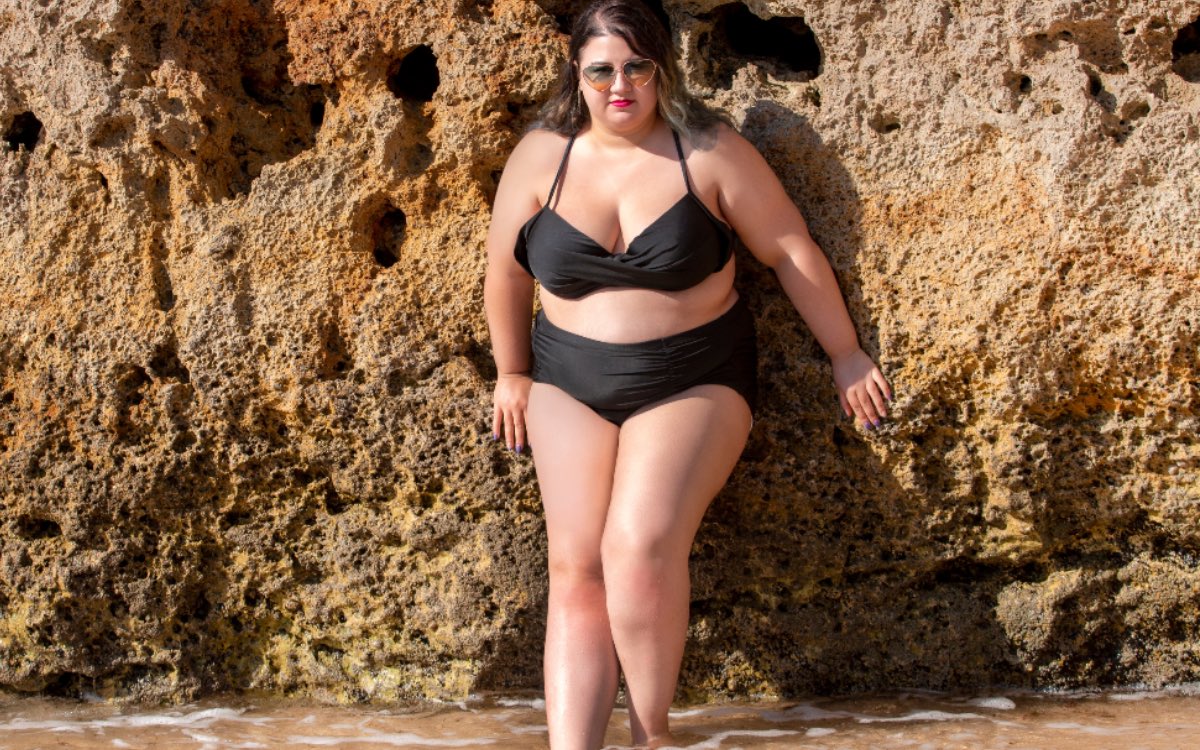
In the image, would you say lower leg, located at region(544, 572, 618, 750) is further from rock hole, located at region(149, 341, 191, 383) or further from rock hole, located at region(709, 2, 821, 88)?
rock hole, located at region(709, 2, 821, 88)

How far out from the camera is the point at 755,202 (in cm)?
308

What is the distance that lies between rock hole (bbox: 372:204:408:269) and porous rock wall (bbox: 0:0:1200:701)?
0.01 m

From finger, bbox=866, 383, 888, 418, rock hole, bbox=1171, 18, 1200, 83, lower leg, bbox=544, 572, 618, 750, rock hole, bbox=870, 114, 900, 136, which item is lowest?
lower leg, bbox=544, 572, 618, 750

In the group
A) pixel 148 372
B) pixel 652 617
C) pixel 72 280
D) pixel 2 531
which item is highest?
pixel 72 280

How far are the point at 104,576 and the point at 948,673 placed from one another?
2.18 metres

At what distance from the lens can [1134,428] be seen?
312 centimetres

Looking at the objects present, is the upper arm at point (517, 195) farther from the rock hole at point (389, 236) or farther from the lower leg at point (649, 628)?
the lower leg at point (649, 628)

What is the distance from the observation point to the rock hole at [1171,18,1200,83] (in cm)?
316

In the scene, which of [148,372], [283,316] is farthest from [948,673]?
[148,372]

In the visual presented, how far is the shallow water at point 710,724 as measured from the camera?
307cm

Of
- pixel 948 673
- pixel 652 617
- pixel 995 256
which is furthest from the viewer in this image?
pixel 948 673

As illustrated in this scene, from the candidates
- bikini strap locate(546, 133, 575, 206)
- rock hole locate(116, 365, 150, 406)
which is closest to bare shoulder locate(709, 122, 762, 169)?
bikini strap locate(546, 133, 575, 206)

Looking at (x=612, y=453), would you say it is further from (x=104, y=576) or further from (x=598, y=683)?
(x=104, y=576)

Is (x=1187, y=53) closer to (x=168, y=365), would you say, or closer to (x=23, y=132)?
(x=168, y=365)
